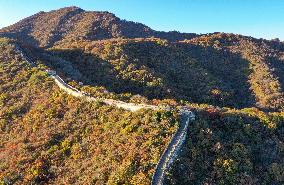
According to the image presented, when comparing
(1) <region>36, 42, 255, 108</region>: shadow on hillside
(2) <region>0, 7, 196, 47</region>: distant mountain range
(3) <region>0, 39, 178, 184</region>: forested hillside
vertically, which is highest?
(2) <region>0, 7, 196, 47</region>: distant mountain range

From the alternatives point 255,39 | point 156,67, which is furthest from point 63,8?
point 156,67

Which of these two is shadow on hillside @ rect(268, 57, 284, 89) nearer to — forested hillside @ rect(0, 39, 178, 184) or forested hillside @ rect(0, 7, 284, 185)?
forested hillside @ rect(0, 7, 284, 185)

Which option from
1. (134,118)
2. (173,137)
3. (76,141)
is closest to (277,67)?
(134,118)

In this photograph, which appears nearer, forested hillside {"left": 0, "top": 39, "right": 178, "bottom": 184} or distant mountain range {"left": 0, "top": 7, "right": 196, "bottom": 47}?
forested hillside {"left": 0, "top": 39, "right": 178, "bottom": 184}

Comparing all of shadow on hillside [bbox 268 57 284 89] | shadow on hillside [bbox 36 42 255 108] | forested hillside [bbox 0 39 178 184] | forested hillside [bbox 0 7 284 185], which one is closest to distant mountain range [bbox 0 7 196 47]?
shadow on hillside [bbox 36 42 255 108]

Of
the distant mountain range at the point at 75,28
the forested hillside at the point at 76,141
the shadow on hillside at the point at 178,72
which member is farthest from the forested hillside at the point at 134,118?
the distant mountain range at the point at 75,28

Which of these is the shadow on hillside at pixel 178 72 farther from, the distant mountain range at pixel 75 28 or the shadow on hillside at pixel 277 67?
the distant mountain range at pixel 75 28
